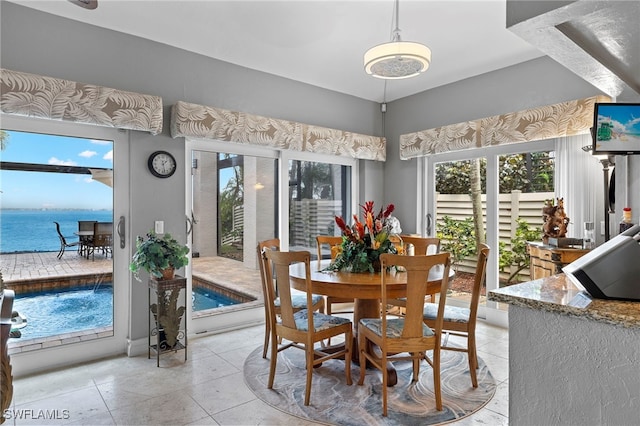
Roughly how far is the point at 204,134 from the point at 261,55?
977 millimetres

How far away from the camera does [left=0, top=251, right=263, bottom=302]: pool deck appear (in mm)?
2955

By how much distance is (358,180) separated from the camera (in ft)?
17.0

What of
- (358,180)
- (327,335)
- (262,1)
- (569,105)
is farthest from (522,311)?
(358,180)

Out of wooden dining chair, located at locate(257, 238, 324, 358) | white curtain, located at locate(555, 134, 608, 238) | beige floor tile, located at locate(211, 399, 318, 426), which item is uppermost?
white curtain, located at locate(555, 134, 608, 238)

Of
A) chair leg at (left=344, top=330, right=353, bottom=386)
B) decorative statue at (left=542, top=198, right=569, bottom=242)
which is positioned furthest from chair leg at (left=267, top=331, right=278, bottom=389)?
decorative statue at (left=542, top=198, right=569, bottom=242)

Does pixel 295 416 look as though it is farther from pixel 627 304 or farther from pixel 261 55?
pixel 261 55

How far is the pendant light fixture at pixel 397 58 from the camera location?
249 centimetres

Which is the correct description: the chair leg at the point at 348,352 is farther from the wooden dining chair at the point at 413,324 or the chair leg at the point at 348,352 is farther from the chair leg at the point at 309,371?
the chair leg at the point at 309,371

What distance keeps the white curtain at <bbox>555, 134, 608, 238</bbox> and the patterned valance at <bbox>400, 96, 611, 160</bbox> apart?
18 centimetres

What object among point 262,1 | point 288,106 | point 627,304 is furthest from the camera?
point 288,106

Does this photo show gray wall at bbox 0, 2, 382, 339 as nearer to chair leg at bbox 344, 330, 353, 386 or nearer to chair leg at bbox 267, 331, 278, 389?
chair leg at bbox 267, 331, 278, 389

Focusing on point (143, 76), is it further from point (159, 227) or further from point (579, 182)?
point (579, 182)

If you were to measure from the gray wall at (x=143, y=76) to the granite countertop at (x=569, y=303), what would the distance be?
301 centimetres

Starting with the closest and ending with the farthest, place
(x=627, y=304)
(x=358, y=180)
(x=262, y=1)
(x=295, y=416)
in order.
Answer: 1. (x=627, y=304)
2. (x=295, y=416)
3. (x=262, y=1)
4. (x=358, y=180)
